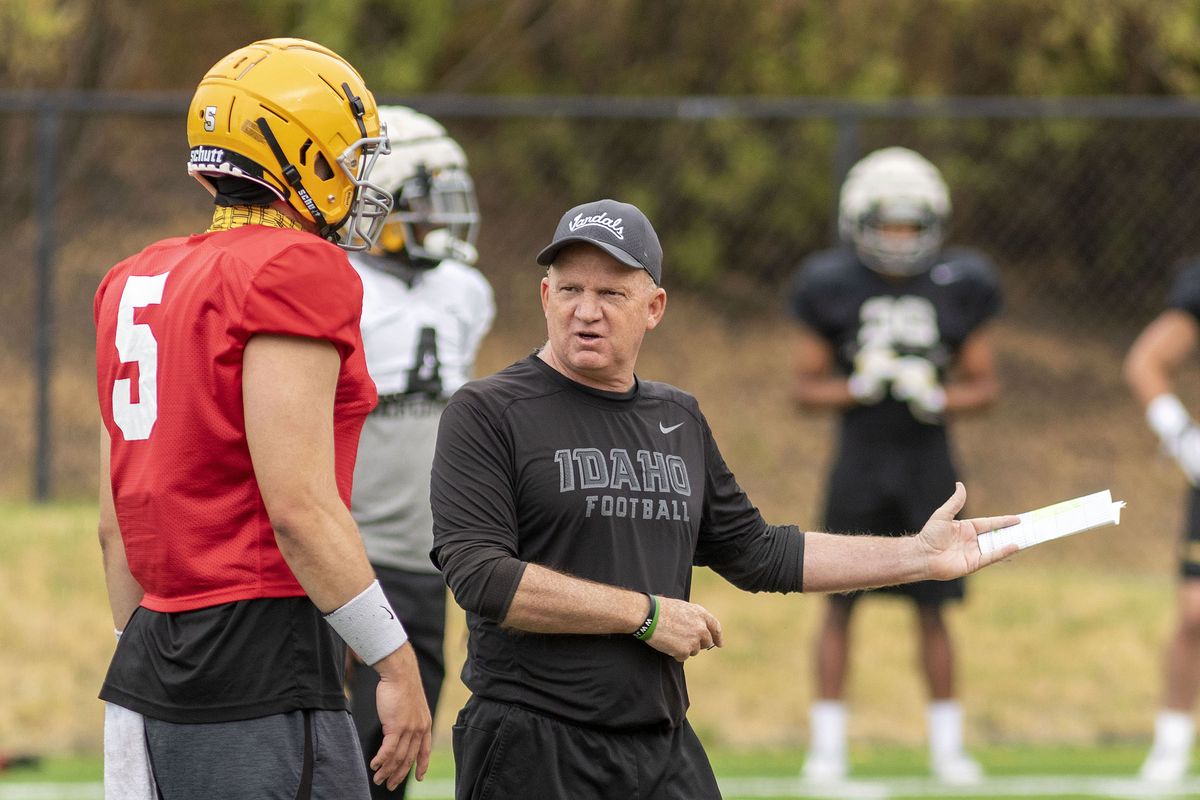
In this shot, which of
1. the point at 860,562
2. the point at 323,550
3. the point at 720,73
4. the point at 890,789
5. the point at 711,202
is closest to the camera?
the point at 323,550

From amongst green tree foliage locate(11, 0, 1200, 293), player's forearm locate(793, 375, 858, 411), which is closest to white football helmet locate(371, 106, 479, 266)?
player's forearm locate(793, 375, 858, 411)

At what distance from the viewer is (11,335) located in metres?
11.1

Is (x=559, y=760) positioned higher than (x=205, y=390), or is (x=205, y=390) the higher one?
(x=205, y=390)

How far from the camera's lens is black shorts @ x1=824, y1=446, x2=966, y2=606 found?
24.0ft

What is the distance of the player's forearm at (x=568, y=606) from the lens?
320 cm

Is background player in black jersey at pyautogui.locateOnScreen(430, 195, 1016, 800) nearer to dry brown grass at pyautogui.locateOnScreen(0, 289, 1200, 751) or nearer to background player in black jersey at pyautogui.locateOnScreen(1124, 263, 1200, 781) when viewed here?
background player in black jersey at pyautogui.locateOnScreen(1124, 263, 1200, 781)

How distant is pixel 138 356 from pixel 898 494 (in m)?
4.85

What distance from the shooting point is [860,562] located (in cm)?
353

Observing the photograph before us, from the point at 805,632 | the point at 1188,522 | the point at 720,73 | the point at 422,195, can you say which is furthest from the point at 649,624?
A: the point at 720,73

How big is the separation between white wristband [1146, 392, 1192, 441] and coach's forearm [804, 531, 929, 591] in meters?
3.91

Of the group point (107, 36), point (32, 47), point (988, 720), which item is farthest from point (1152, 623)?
point (107, 36)

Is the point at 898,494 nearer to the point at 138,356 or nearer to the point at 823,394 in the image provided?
the point at 823,394

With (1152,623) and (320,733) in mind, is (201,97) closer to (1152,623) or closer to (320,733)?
(320,733)

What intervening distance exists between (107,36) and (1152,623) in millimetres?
9691
